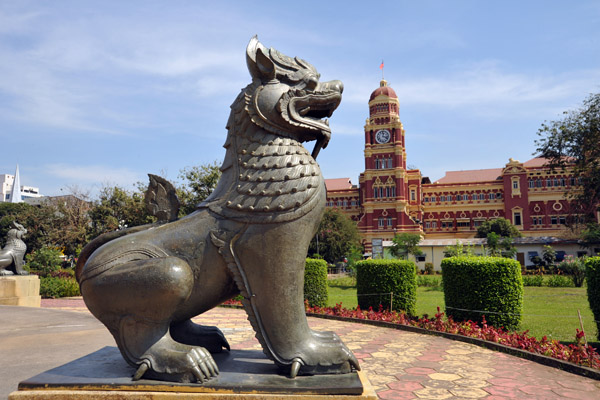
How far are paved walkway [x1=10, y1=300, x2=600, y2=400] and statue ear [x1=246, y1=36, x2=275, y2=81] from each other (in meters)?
3.18

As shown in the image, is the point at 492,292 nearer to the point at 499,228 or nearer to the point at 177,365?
the point at 177,365

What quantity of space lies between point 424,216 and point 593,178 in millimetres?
27320

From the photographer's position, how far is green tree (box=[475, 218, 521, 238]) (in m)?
44.6

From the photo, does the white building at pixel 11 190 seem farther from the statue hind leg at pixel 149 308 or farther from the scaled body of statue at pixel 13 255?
the statue hind leg at pixel 149 308

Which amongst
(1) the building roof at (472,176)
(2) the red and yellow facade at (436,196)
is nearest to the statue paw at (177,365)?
(2) the red and yellow facade at (436,196)

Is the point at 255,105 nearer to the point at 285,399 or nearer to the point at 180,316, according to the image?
the point at 180,316

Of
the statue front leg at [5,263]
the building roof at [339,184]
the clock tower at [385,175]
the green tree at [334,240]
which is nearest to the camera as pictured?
the statue front leg at [5,263]

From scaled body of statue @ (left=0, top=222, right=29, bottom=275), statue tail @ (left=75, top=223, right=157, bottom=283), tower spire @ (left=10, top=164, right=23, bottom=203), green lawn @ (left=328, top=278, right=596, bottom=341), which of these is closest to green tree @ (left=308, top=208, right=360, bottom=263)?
green lawn @ (left=328, top=278, right=596, bottom=341)

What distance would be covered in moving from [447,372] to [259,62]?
168 inches

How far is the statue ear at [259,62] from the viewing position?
2.71 m

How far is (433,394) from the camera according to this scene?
4145 mm

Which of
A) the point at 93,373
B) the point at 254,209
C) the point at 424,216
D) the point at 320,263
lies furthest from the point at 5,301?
the point at 424,216

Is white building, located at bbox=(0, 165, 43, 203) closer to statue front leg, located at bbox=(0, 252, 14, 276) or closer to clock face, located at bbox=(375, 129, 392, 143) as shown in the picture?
clock face, located at bbox=(375, 129, 392, 143)

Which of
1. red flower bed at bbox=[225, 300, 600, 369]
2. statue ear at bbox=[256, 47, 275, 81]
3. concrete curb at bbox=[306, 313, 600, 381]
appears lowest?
concrete curb at bbox=[306, 313, 600, 381]
